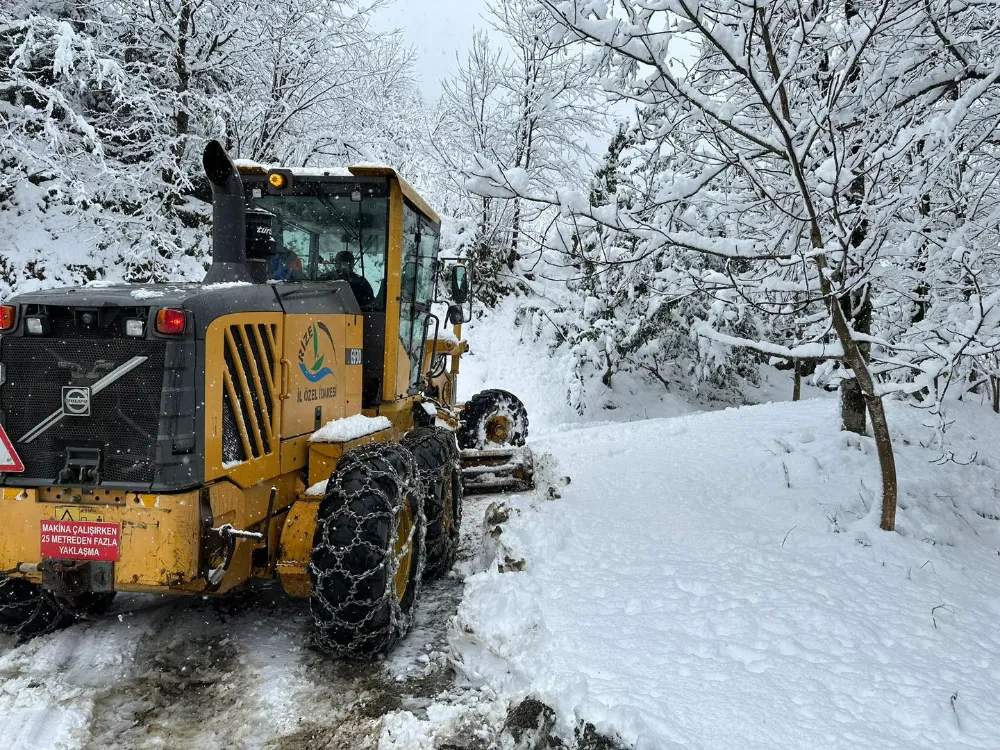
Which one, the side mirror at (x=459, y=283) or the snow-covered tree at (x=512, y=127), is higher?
the snow-covered tree at (x=512, y=127)

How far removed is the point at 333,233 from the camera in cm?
513

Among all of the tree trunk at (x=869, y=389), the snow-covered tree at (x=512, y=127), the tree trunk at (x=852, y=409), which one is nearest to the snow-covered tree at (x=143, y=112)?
the snow-covered tree at (x=512, y=127)

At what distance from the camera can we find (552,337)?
16547mm

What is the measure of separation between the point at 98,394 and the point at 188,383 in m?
0.42

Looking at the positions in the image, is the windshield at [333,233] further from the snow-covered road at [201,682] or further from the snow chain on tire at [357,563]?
the snow-covered road at [201,682]

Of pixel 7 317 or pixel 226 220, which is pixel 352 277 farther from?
pixel 7 317

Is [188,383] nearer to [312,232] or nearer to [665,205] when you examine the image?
[312,232]

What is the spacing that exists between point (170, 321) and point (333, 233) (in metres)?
2.02

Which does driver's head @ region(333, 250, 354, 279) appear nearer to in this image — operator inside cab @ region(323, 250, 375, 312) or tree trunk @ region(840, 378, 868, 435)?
operator inside cab @ region(323, 250, 375, 312)

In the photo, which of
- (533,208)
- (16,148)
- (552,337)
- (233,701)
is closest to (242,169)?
(533,208)

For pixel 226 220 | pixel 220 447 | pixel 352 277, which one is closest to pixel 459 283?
pixel 352 277

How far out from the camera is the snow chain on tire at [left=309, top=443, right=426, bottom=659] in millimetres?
3570

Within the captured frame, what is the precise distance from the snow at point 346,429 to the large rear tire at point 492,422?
344 centimetres

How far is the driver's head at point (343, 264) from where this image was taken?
516 cm
